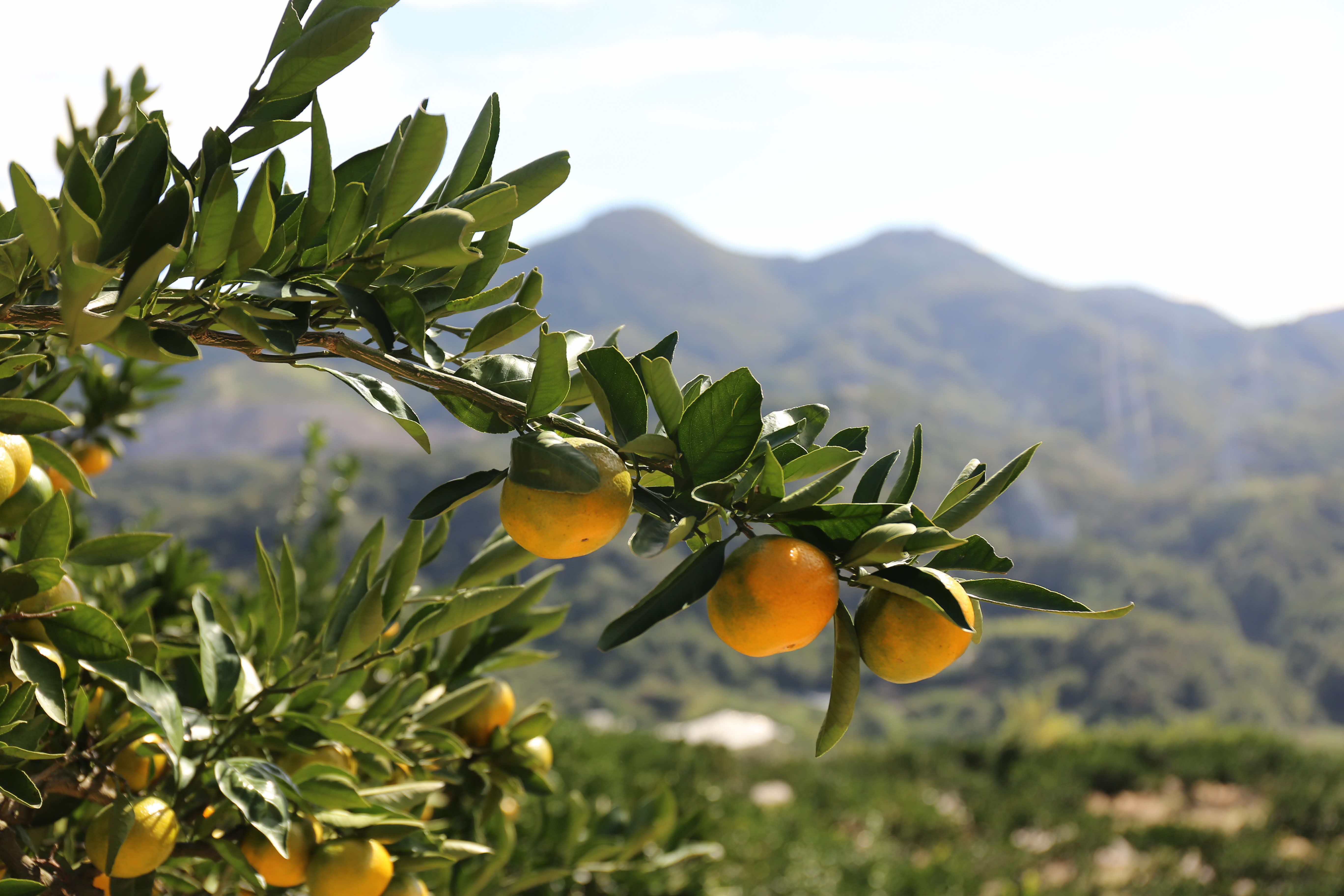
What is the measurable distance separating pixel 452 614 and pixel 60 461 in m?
0.33

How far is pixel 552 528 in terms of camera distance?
0.51 m

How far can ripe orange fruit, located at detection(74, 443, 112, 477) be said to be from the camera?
1427 mm

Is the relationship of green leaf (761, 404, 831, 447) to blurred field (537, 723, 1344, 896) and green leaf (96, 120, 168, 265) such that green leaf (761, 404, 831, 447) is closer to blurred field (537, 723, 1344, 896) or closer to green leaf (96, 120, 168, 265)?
green leaf (96, 120, 168, 265)

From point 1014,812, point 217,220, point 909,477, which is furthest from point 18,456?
point 1014,812

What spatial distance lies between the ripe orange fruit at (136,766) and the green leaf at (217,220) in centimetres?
47

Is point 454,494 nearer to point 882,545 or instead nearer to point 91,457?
point 882,545

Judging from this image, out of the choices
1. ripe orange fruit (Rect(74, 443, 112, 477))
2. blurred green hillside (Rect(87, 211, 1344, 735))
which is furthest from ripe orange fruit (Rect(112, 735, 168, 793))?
blurred green hillside (Rect(87, 211, 1344, 735))

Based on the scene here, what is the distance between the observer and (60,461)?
72cm

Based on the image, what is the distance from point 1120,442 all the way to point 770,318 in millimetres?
44216

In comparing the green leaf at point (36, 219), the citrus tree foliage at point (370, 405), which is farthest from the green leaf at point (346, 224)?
the green leaf at point (36, 219)

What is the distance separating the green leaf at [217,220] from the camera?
Result: 0.48 metres

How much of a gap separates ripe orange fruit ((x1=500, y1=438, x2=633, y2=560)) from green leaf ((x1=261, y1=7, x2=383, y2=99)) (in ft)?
0.86

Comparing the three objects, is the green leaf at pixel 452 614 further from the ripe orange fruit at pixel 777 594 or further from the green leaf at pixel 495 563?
the ripe orange fruit at pixel 777 594

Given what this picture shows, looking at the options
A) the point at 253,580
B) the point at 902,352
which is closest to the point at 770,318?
the point at 902,352
